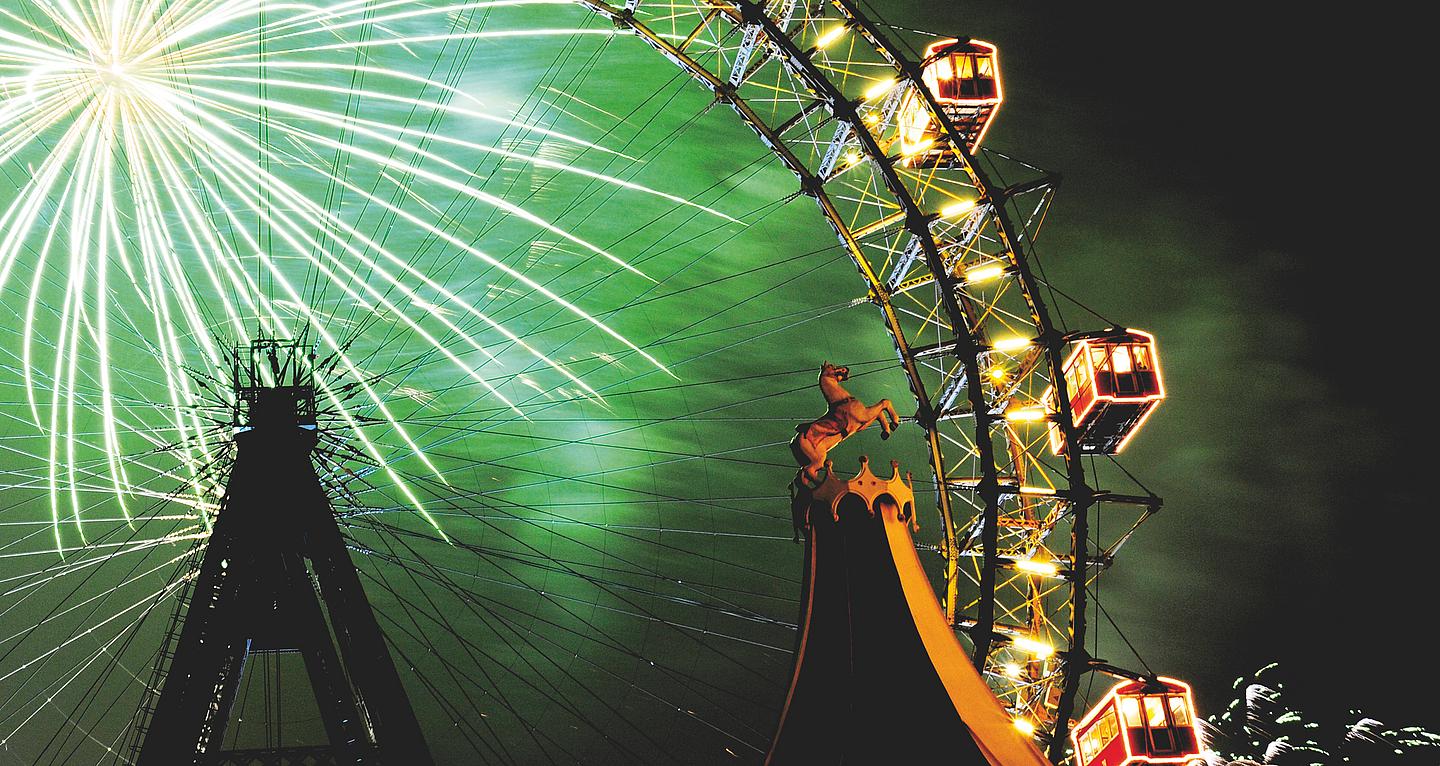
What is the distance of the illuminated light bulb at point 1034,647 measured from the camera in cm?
1772

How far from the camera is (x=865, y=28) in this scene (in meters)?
17.2

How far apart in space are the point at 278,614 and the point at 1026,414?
12302 millimetres

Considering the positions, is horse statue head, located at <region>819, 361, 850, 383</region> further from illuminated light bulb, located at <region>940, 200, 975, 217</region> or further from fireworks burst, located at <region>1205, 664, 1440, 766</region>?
fireworks burst, located at <region>1205, 664, 1440, 766</region>

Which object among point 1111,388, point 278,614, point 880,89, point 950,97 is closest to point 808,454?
point 278,614

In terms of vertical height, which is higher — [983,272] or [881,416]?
[983,272]

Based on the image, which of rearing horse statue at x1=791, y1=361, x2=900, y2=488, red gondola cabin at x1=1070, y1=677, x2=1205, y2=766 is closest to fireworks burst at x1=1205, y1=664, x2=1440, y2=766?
red gondola cabin at x1=1070, y1=677, x2=1205, y2=766

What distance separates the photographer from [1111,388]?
18094mm

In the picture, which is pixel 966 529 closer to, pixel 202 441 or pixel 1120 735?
pixel 1120 735

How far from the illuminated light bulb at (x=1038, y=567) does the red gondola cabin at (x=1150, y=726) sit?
2.30 metres

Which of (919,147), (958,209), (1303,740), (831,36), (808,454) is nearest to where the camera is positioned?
(808,454)

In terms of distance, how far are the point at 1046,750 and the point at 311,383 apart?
13232mm

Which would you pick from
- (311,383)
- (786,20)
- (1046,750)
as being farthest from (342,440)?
(1046,750)

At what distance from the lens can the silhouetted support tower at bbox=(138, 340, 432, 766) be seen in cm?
1268

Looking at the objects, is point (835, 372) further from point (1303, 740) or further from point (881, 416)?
point (1303, 740)
